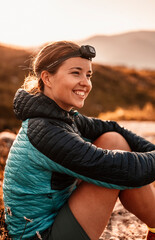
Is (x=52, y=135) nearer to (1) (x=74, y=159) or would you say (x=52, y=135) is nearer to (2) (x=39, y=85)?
(1) (x=74, y=159)

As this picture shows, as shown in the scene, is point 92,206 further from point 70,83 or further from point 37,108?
point 70,83

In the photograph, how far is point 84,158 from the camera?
4.88ft

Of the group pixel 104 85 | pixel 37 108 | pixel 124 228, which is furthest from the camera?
pixel 104 85

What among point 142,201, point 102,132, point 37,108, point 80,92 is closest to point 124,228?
point 142,201

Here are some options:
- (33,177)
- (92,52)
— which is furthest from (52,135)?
(92,52)

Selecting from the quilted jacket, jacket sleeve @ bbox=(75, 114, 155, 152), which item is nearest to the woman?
the quilted jacket

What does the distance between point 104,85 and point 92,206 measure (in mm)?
19709

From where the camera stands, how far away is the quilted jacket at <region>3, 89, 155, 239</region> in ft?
4.93

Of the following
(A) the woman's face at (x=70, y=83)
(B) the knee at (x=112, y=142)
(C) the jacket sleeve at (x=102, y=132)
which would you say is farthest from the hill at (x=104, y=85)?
(A) the woman's face at (x=70, y=83)

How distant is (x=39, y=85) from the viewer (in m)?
1.96

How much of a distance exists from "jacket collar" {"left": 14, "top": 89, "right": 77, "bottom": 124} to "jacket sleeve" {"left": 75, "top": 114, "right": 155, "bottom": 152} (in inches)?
22.4

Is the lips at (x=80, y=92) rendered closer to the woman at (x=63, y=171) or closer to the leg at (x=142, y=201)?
the woman at (x=63, y=171)

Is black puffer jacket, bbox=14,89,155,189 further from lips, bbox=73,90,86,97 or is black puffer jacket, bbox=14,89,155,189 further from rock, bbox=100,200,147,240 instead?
rock, bbox=100,200,147,240

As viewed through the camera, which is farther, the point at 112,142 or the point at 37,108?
the point at 112,142
